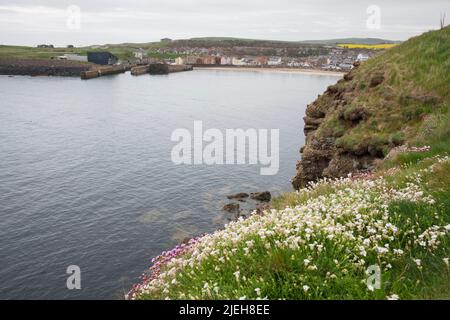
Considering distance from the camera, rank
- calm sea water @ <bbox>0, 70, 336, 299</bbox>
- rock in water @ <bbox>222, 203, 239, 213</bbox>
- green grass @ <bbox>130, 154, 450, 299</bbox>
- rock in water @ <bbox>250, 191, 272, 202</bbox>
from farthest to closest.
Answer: rock in water @ <bbox>250, 191, 272, 202</bbox> < rock in water @ <bbox>222, 203, 239, 213</bbox> < calm sea water @ <bbox>0, 70, 336, 299</bbox> < green grass @ <bbox>130, 154, 450, 299</bbox>

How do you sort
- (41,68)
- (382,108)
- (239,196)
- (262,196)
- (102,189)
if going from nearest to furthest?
(382,108) → (262,196) → (239,196) → (102,189) → (41,68)

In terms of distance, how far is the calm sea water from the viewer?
27.7 m

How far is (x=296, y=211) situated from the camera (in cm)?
1031

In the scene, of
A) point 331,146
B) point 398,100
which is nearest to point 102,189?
point 331,146

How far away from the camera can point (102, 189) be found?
42.7 m

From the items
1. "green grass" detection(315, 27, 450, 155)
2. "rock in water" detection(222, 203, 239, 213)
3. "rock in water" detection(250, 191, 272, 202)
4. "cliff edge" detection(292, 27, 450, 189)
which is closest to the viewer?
"green grass" detection(315, 27, 450, 155)

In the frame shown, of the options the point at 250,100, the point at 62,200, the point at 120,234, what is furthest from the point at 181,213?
the point at 250,100

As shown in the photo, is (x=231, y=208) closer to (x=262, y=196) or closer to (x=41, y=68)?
(x=262, y=196)

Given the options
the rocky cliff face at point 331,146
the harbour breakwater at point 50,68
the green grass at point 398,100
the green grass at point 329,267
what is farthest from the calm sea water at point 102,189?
the harbour breakwater at point 50,68

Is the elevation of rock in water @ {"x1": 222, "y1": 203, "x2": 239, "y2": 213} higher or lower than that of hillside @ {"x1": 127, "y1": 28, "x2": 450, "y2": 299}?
lower

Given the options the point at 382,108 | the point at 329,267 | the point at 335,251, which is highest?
the point at 382,108

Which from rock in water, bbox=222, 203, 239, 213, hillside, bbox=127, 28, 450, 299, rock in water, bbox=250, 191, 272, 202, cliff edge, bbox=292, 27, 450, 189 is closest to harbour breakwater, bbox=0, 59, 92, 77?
rock in water, bbox=250, 191, 272, 202

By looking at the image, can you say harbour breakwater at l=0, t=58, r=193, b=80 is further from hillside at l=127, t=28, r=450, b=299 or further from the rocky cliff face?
hillside at l=127, t=28, r=450, b=299
